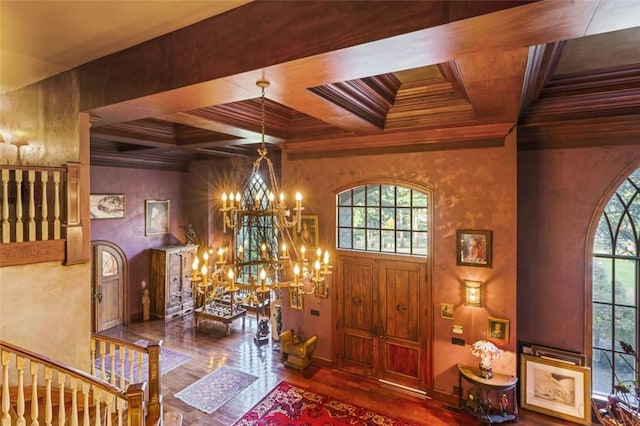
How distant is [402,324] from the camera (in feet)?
16.6

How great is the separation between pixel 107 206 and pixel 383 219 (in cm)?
613

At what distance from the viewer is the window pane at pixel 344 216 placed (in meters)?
5.53

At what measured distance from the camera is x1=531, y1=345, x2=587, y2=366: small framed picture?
169 inches

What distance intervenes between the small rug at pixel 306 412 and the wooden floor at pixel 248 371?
5.6 inches

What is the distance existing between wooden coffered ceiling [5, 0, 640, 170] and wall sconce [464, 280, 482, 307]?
190 cm

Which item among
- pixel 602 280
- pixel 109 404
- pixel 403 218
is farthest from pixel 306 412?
pixel 602 280

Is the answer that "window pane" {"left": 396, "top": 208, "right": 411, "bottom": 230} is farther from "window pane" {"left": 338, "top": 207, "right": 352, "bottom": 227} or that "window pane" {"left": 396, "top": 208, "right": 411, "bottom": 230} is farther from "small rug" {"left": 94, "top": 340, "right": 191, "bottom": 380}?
"small rug" {"left": 94, "top": 340, "right": 191, "bottom": 380}

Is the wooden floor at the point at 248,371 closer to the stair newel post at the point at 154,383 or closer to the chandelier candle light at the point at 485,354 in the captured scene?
the chandelier candle light at the point at 485,354

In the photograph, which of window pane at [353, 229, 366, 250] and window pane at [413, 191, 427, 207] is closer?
window pane at [413, 191, 427, 207]

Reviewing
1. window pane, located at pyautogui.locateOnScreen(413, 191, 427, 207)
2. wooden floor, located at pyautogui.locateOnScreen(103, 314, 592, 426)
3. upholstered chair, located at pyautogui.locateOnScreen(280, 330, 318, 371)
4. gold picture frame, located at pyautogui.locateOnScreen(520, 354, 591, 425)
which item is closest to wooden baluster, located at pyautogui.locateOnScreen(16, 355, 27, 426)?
wooden floor, located at pyautogui.locateOnScreen(103, 314, 592, 426)

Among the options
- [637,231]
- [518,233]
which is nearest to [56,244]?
[518,233]

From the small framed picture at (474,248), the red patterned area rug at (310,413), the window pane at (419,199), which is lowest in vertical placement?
the red patterned area rug at (310,413)

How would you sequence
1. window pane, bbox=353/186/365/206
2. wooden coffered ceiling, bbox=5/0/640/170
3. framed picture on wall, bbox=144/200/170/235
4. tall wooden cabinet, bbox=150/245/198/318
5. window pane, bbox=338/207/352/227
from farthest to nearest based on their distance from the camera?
framed picture on wall, bbox=144/200/170/235 < tall wooden cabinet, bbox=150/245/198/318 < window pane, bbox=338/207/352/227 < window pane, bbox=353/186/365/206 < wooden coffered ceiling, bbox=5/0/640/170

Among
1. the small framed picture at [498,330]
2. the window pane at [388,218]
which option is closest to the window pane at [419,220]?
the window pane at [388,218]
